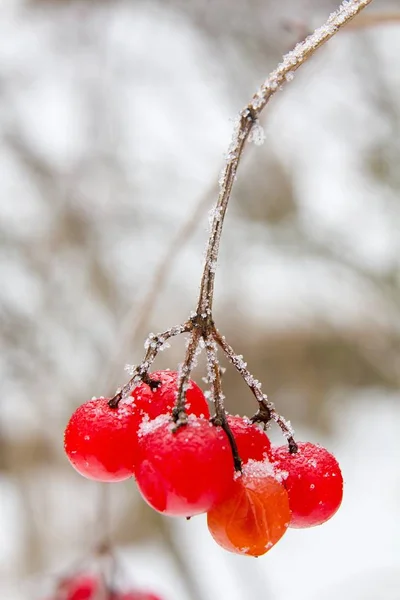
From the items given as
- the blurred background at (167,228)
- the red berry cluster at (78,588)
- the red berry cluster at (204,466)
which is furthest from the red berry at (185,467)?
the blurred background at (167,228)

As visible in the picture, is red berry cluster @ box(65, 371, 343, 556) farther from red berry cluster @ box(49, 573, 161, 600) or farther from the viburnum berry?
red berry cluster @ box(49, 573, 161, 600)

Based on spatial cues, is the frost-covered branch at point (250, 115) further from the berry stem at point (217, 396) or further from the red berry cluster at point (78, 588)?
the red berry cluster at point (78, 588)

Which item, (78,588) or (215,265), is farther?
(78,588)

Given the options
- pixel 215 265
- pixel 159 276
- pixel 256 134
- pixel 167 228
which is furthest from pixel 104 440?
pixel 167 228

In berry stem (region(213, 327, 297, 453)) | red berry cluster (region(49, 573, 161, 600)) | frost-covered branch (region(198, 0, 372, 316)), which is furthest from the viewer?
red berry cluster (region(49, 573, 161, 600))

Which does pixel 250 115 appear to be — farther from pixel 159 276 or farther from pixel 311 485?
pixel 159 276

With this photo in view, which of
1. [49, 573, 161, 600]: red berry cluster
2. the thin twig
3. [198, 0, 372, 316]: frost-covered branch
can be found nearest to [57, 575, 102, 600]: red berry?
[49, 573, 161, 600]: red berry cluster

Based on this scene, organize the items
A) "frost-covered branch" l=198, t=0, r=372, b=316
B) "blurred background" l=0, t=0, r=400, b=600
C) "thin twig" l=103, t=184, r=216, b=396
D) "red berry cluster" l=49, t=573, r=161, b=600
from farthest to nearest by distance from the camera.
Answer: "blurred background" l=0, t=0, r=400, b=600 → "red berry cluster" l=49, t=573, r=161, b=600 → "thin twig" l=103, t=184, r=216, b=396 → "frost-covered branch" l=198, t=0, r=372, b=316
